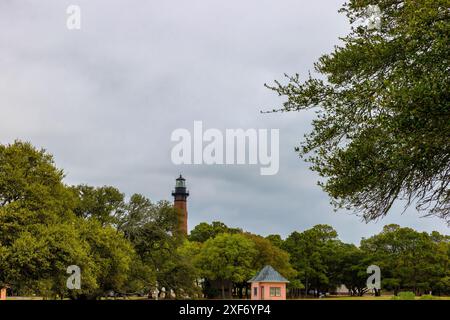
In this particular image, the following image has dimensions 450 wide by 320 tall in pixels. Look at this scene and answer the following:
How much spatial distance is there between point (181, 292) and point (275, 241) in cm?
4616

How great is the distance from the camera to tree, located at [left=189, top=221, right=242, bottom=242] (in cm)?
11431

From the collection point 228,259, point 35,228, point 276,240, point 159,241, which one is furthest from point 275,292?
point 35,228

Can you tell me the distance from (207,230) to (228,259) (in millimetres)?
29851

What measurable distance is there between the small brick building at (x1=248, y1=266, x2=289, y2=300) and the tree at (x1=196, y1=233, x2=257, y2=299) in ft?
33.8

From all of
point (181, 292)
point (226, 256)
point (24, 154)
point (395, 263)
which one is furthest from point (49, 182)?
point (395, 263)

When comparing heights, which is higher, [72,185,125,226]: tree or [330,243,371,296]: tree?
[72,185,125,226]: tree

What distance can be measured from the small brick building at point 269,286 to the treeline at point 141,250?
896 cm

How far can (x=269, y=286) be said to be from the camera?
72062 mm

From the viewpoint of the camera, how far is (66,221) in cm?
4003

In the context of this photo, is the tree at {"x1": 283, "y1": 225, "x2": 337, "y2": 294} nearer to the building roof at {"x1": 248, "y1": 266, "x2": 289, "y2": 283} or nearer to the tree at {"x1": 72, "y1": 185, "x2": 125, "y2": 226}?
the building roof at {"x1": 248, "y1": 266, "x2": 289, "y2": 283}

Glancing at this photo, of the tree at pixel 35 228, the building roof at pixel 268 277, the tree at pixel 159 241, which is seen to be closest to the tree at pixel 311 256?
the building roof at pixel 268 277

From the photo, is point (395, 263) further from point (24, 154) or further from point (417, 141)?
point (417, 141)

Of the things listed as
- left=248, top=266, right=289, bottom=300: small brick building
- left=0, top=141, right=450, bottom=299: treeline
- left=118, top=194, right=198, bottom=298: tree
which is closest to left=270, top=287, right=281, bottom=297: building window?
left=248, top=266, right=289, bottom=300: small brick building
